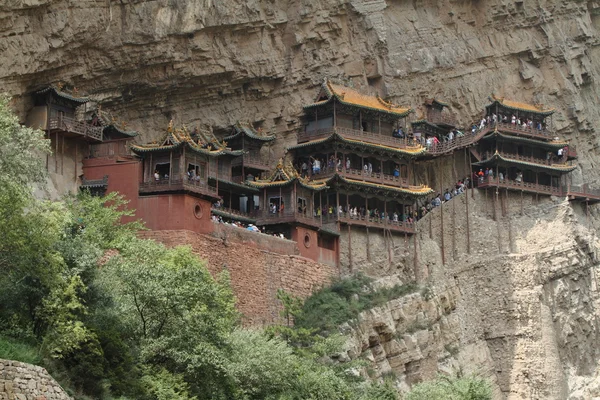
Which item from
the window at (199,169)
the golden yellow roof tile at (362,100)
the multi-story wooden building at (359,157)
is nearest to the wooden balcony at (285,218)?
the multi-story wooden building at (359,157)

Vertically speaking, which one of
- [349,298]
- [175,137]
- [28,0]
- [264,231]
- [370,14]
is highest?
[370,14]

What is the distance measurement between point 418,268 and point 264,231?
7210mm

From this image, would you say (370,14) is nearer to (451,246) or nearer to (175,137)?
(451,246)

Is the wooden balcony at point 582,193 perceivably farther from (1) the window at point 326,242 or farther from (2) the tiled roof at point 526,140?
(1) the window at point 326,242

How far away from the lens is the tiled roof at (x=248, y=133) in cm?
5600

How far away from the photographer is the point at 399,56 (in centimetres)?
6100

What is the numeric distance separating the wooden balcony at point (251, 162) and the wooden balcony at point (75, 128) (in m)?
8.24

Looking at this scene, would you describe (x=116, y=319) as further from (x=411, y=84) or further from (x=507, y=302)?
(x=411, y=84)

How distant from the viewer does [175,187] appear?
45.8m

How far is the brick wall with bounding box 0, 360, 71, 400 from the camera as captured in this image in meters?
23.2

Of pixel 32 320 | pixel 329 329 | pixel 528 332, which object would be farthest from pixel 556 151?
pixel 32 320

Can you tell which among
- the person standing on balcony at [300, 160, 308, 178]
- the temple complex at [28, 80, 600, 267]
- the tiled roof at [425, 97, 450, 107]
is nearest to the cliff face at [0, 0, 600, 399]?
the tiled roof at [425, 97, 450, 107]

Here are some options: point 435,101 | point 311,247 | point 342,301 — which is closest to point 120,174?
point 311,247

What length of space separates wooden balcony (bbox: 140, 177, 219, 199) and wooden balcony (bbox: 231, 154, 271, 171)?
831 cm
